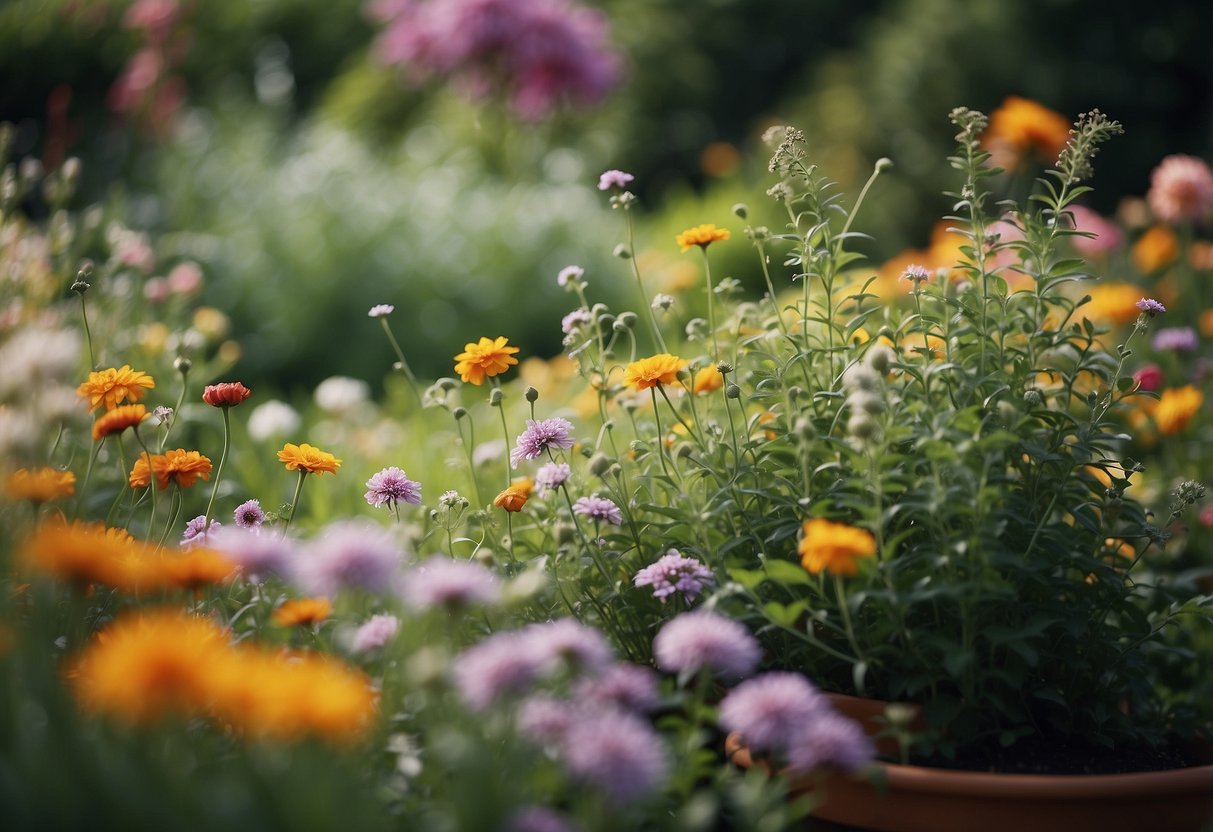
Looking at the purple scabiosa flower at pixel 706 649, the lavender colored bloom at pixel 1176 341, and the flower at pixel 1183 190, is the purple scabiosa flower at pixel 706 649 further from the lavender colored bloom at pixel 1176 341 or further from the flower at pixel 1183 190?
the flower at pixel 1183 190

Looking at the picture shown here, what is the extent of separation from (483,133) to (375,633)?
5.46 metres

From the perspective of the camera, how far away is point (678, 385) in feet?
5.34

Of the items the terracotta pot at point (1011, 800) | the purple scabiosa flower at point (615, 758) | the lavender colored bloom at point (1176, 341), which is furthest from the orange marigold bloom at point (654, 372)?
the lavender colored bloom at point (1176, 341)

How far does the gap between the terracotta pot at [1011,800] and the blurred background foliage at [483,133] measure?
155cm

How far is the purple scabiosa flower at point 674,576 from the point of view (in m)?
1.24

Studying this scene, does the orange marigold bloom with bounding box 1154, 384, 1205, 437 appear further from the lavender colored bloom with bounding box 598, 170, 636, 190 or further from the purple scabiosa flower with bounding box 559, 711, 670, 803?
the purple scabiosa flower with bounding box 559, 711, 670, 803

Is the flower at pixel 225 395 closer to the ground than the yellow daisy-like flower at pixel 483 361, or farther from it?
closer to the ground

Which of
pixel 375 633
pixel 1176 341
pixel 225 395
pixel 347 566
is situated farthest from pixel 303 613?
pixel 1176 341

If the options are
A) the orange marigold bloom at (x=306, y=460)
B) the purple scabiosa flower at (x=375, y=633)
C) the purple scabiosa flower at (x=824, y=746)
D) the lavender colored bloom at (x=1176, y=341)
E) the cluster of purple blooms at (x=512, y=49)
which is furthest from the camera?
the cluster of purple blooms at (x=512, y=49)

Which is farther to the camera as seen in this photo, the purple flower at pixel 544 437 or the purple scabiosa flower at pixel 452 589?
the purple flower at pixel 544 437

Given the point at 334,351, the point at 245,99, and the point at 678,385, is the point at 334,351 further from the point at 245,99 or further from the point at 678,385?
the point at 245,99

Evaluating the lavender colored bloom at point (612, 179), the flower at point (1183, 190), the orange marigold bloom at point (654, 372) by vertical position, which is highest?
the flower at point (1183, 190)

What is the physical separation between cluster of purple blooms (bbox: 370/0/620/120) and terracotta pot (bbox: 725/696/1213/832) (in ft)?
13.5

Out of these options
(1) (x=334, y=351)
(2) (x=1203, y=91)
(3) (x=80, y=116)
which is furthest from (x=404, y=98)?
(2) (x=1203, y=91)
